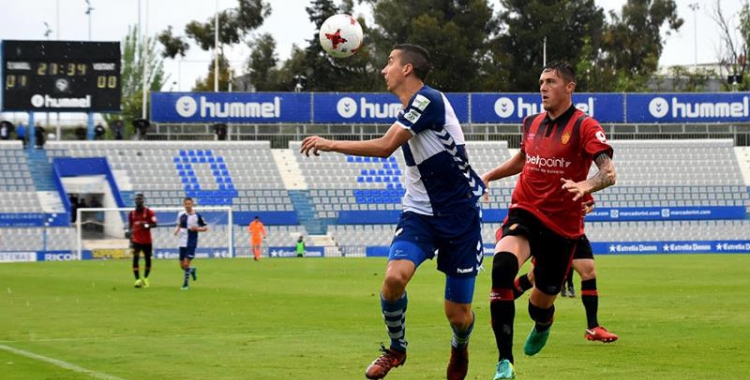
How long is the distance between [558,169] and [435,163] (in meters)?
1.49

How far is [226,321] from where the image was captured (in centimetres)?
1838

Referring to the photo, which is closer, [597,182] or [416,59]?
[597,182]

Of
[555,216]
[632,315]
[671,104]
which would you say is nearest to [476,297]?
[632,315]

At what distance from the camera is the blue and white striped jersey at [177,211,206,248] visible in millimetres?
29109

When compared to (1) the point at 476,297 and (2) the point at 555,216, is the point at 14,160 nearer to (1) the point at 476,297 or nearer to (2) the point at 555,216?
(1) the point at 476,297

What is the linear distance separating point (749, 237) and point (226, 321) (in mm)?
44419

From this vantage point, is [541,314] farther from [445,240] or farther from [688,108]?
[688,108]

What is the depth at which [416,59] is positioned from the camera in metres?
10.3

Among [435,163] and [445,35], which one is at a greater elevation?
[445,35]

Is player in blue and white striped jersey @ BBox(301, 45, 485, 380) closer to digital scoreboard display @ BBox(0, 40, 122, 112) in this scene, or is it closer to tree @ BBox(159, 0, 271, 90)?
digital scoreboard display @ BBox(0, 40, 122, 112)

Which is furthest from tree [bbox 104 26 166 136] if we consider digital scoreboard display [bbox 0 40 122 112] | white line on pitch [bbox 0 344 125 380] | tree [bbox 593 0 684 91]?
white line on pitch [bbox 0 344 125 380]

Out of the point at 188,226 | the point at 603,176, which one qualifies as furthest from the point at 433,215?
the point at 188,226

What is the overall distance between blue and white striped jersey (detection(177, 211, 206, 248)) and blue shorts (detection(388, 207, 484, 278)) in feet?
64.0

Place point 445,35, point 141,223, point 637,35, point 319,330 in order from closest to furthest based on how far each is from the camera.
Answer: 1. point 319,330
2. point 141,223
3. point 445,35
4. point 637,35
